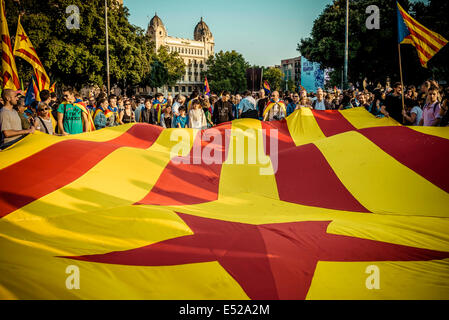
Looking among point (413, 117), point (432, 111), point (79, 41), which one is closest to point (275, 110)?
point (413, 117)

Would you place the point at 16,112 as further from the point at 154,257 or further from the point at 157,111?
the point at 157,111

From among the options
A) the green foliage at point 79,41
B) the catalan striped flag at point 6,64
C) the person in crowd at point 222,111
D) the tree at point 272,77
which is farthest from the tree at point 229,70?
the catalan striped flag at point 6,64

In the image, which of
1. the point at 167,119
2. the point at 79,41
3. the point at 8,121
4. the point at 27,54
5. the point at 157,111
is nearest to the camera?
the point at 8,121

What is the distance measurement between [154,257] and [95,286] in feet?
1.60

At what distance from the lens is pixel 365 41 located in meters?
24.0

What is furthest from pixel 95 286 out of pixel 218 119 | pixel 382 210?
pixel 218 119

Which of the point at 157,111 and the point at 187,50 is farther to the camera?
the point at 187,50

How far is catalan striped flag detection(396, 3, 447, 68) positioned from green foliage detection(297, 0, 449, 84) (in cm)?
1841

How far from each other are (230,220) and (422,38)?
5.54 m

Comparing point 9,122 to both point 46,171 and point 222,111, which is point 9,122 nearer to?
point 46,171

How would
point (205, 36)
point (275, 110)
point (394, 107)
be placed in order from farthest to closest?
point (205, 36), point (275, 110), point (394, 107)

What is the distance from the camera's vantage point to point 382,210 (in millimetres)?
3395

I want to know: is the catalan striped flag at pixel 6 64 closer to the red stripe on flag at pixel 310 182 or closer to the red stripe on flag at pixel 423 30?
the red stripe on flag at pixel 310 182

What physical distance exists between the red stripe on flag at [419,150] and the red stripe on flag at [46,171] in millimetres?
3840
